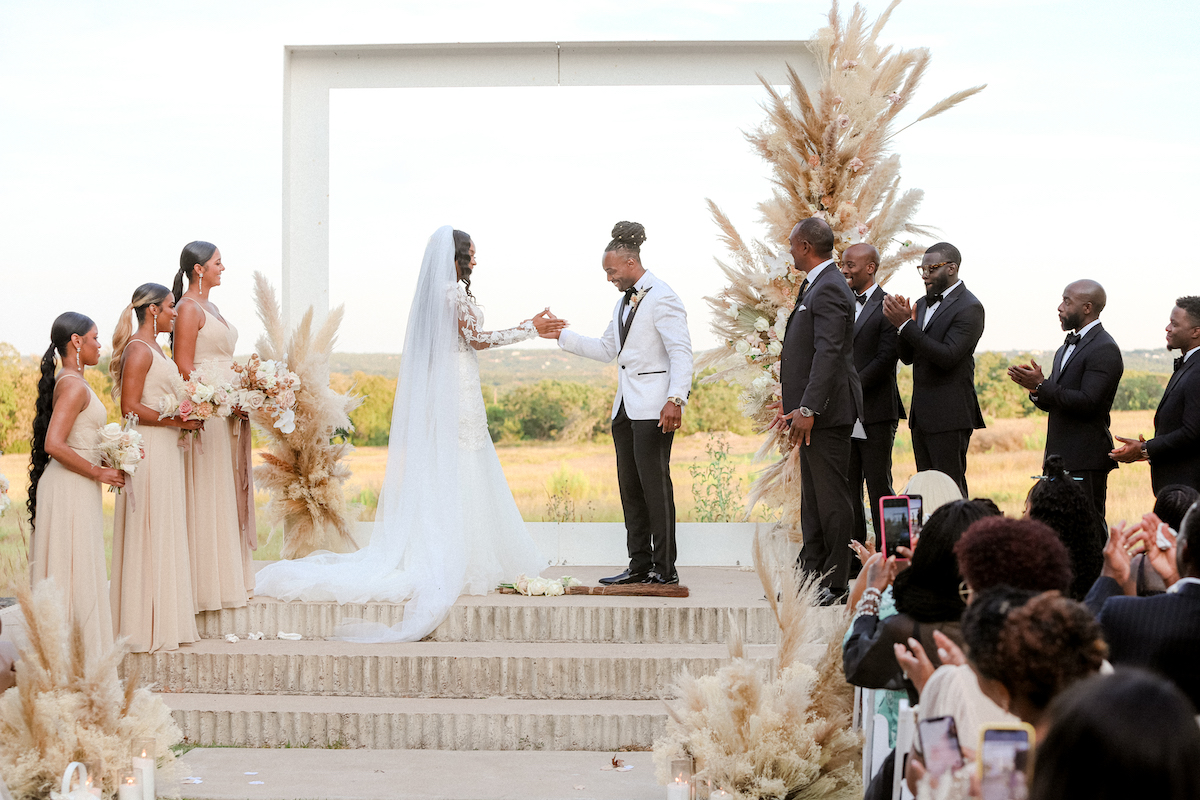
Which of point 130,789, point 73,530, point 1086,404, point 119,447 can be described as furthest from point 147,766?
point 1086,404

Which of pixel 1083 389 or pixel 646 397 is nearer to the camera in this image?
pixel 1083 389

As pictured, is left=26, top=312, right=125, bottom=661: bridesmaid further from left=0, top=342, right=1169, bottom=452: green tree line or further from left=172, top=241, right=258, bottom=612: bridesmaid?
left=0, top=342, right=1169, bottom=452: green tree line

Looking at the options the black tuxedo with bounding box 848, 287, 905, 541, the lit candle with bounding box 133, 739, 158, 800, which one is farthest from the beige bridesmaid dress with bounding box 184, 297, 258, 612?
the black tuxedo with bounding box 848, 287, 905, 541

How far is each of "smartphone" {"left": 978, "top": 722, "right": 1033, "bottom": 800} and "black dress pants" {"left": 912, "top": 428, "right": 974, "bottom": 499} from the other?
410cm

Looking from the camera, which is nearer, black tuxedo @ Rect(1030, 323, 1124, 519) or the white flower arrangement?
black tuxedo @ Rect(1030, 323, 1124, 519)

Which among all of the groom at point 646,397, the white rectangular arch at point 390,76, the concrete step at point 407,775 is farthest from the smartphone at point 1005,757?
the white rectangular arch at point 390,76

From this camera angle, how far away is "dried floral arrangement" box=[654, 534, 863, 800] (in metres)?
3.40

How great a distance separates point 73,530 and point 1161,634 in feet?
14.1

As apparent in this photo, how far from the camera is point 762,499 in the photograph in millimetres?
6766

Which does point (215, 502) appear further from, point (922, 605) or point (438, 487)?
point (922, 605)

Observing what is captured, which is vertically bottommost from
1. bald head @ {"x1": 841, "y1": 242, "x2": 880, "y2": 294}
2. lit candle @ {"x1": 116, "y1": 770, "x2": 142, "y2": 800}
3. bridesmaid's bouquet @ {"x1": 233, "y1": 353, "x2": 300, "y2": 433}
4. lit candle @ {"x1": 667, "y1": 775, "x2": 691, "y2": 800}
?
lit candle @ {"x1": 116, "y1": 770, "x2": 142, "y2": 800}

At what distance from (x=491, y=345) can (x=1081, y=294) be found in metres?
3.10

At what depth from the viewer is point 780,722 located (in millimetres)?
3412

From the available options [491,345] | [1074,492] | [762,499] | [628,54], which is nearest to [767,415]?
[762,499]
